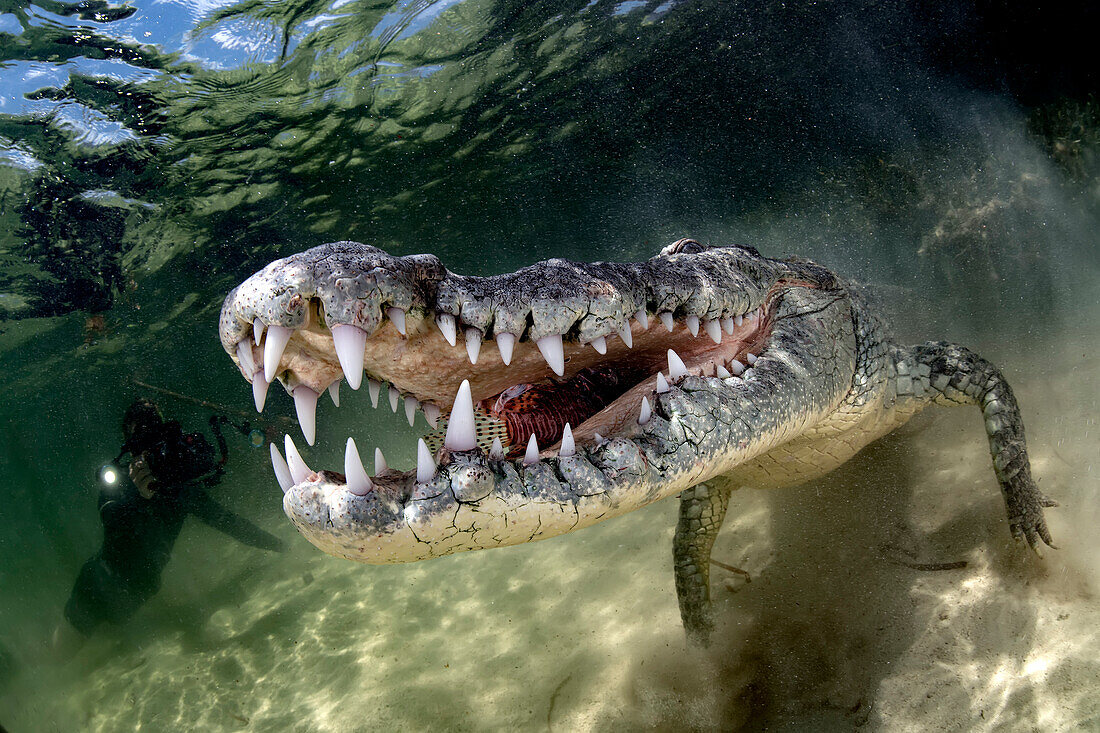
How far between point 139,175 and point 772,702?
11.7 m

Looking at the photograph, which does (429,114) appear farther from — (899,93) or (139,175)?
(899,93)

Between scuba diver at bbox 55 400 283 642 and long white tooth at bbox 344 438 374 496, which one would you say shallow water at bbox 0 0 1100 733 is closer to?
scuba diver at bbox 55 400 283 642

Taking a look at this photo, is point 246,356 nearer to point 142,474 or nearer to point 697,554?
point 697,554

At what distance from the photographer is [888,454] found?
4.16 meters

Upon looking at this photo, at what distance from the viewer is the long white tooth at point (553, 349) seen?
1776 mm

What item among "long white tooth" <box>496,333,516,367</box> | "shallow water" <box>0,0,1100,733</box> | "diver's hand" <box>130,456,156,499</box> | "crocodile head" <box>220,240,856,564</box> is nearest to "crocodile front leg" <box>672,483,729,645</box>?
"shallow water" <box>0,0,1100,733</box>

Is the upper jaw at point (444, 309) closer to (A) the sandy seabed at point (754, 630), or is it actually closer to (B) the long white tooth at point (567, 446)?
(B) the long white tooth at point (567, 446)

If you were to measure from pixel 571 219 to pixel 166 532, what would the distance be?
1595cm

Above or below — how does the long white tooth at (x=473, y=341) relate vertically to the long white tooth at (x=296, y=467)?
above

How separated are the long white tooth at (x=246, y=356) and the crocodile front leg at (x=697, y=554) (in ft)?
10.2

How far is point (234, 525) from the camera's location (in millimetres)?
10430

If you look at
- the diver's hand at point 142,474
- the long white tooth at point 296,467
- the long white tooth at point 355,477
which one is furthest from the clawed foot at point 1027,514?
the diver's hand at point 142,474

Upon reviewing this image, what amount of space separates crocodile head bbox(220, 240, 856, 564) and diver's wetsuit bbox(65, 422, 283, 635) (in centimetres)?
867

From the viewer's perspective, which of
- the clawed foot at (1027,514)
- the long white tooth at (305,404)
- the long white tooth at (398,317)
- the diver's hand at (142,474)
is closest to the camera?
the long white tooth at (398,317)
